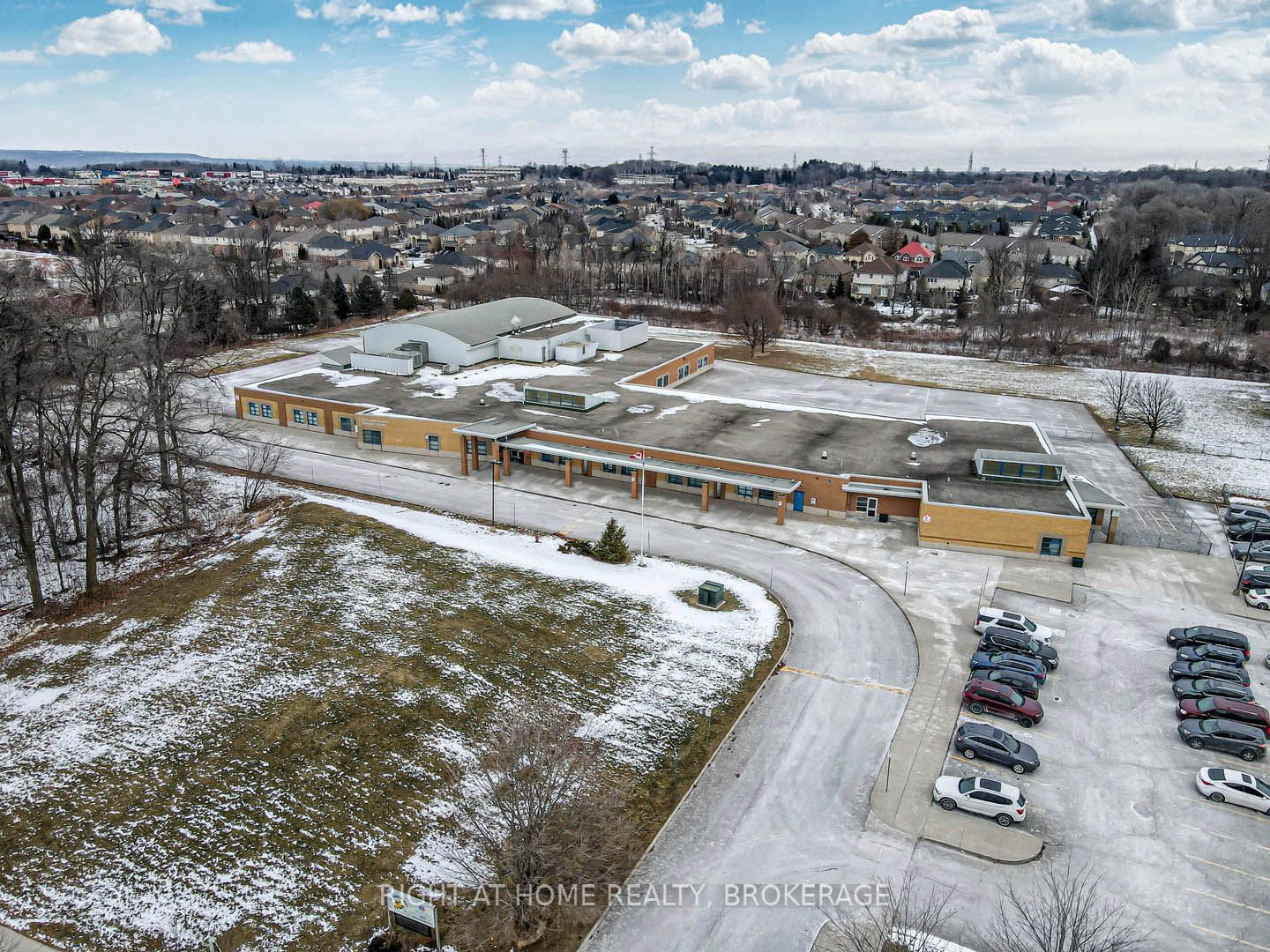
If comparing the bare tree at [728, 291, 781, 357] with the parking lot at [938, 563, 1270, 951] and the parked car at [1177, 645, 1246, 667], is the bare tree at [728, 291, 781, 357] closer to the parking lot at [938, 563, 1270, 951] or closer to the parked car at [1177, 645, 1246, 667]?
the parking lot at [938, 563, 1270, 951]

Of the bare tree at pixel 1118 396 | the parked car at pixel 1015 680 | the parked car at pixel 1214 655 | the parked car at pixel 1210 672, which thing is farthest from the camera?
the bare tree at pixel 1118 396

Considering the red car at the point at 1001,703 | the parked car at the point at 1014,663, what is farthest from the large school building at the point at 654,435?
the red car at the point at 1001,703

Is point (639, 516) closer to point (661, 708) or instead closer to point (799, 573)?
point (799, 573)

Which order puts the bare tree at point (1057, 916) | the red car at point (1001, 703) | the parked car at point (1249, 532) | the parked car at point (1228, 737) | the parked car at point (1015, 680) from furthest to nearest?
1. the parked car at point (1249, 532)
2. the parked car at point (1015, 680)
3. the red car at point (1001, 703)
4. the parked car at point (1228, 737)
5. the bare tree at point (1057, 916)

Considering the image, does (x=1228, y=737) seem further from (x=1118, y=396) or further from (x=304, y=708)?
(x=1118, y=396)

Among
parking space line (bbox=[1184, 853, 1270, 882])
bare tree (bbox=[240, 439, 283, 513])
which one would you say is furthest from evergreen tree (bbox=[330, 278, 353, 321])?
parking space line (bbox=[1184, 853, 1270, 882])

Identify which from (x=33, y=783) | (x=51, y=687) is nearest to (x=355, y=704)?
(x=33, y=783)

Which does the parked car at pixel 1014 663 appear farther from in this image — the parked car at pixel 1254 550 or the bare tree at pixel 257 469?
the bare tree at pixel 257 469
